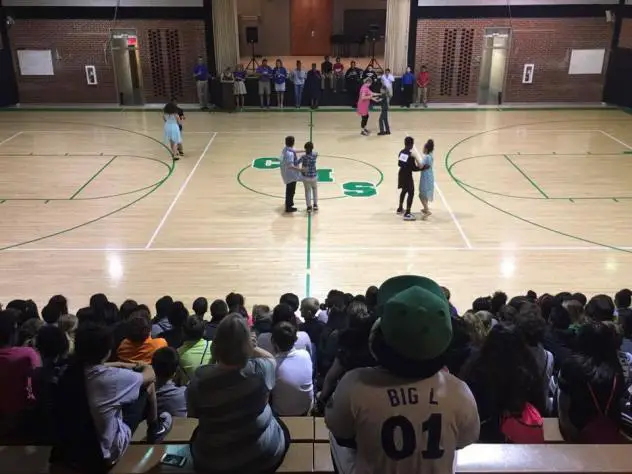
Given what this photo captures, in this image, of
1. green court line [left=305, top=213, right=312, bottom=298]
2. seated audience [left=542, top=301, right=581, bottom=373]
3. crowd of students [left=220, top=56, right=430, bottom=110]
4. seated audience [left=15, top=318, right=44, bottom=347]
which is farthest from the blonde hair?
crowd of students [left=220, top=56, right=430, bottom=110]

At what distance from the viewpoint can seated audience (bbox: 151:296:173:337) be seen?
5.65 metres

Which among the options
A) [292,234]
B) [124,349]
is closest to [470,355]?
[124,349]

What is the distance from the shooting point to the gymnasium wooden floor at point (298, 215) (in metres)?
8.63

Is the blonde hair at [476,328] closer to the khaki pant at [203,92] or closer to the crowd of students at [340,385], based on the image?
the crowd of students at [340,385]

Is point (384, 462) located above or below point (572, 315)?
above

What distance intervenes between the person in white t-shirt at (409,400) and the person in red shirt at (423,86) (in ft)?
62.3

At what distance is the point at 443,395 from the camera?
2.16m

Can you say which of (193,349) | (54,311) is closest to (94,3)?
(54,311)

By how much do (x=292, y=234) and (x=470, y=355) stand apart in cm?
619

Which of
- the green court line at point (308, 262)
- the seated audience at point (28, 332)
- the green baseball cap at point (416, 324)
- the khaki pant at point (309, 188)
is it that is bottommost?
the green court line at point (308, 262)

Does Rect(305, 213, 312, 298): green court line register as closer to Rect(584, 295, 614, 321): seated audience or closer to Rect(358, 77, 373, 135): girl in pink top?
Rect(584, 295, 614, 321): seated audience

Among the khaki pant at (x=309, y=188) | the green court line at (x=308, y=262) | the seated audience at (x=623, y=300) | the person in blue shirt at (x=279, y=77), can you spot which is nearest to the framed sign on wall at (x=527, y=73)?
the person in blue shirt at (x=279, y=77)

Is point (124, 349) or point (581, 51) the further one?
point (581, 51)

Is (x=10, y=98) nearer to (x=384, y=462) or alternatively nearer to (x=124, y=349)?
(x=124, y=349)
